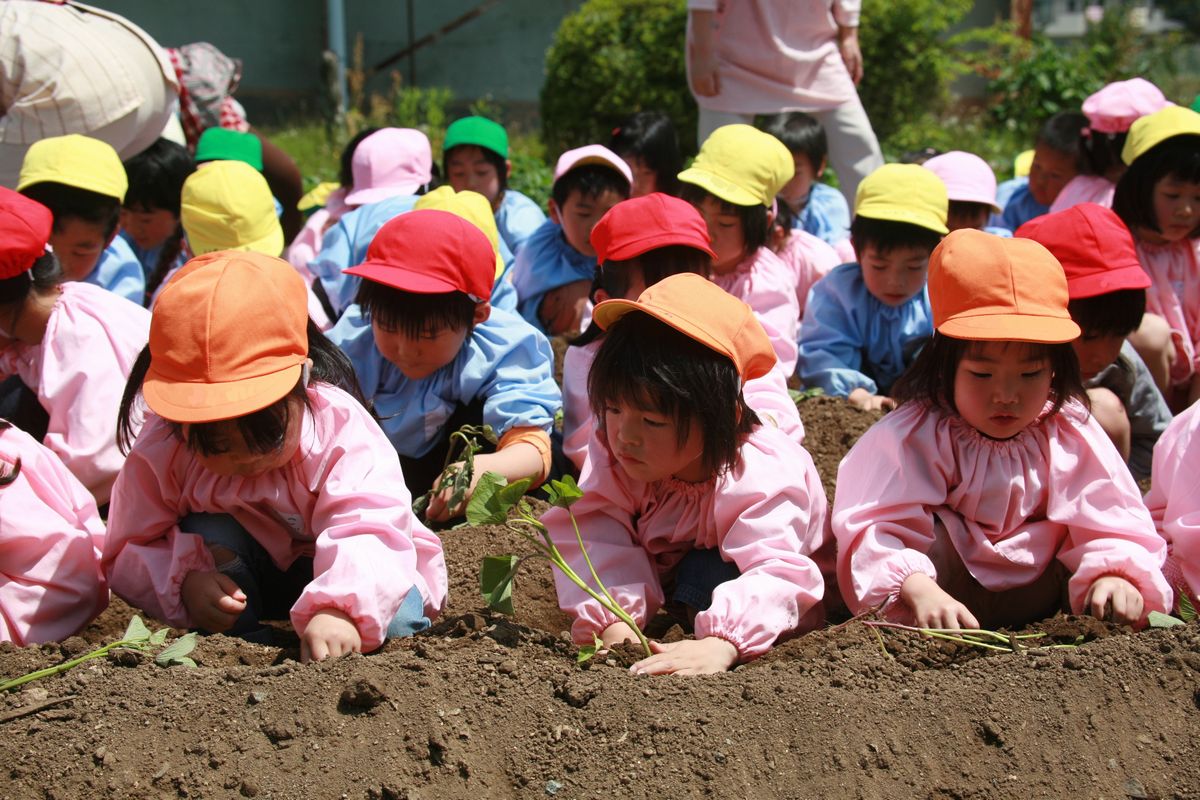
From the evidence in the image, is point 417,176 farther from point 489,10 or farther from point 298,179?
point 489,10

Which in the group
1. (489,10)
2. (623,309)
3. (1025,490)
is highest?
(623,309)

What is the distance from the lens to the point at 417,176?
6.48m

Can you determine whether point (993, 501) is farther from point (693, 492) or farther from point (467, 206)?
point (467, 206)

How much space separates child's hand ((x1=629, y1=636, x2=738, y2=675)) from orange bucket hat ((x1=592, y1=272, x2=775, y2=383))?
63 centimetres

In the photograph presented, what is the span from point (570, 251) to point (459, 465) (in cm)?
237

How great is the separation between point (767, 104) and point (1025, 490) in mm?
3922

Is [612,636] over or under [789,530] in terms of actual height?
under

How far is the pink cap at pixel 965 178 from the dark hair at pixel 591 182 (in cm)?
147

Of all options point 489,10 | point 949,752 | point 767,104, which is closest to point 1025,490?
point 949,752

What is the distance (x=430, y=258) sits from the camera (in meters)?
3.90

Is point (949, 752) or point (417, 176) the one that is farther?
point (417, 176)

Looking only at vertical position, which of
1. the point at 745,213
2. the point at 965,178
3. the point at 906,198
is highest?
the point at 906,198

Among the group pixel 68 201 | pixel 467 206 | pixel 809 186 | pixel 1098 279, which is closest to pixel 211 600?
pixel 467 206

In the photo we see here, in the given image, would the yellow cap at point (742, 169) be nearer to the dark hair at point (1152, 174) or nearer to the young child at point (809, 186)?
the young child at point (809, 186)
